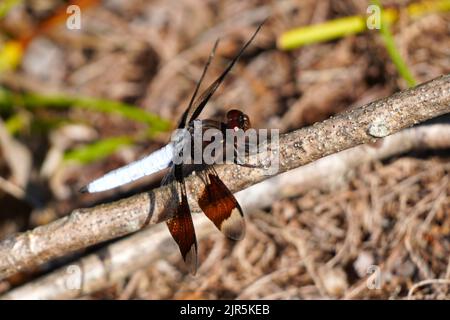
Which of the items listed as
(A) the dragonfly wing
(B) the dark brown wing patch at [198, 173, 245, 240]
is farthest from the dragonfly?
(A) the dragonfly wing

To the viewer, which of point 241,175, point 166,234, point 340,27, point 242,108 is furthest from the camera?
A: point 242,108

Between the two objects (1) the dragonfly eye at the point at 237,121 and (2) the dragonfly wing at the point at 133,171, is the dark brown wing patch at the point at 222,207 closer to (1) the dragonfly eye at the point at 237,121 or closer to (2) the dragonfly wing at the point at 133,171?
(1) the dragonfly eye at the point at 237,121

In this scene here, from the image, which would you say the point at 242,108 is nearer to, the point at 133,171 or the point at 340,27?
the point at 340,27

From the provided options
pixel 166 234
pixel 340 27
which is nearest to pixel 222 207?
pixel 166 234

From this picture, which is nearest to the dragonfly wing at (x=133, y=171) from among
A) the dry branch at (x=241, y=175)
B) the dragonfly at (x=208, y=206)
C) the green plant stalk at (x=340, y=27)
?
the dragonfly at (x=208, y=206)

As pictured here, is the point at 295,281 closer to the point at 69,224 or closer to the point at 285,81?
the point at 69,224
